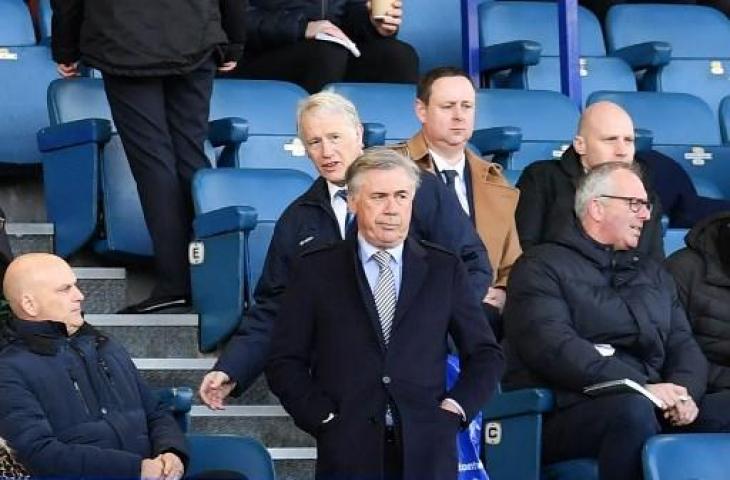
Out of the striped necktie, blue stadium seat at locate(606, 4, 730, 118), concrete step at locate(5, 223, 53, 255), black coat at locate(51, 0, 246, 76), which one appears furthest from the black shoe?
blue stadium seat at locate(606, 4, 730, 118)

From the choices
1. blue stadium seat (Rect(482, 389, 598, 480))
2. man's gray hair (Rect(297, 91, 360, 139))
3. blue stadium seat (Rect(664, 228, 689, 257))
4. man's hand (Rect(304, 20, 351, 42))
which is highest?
man's hand (Rect(304, 20, 351, 42))

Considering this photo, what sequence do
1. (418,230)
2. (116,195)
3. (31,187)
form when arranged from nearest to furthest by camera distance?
(418,230)
(116,195)
(31,187)

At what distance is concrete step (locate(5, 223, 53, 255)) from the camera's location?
658 centimetres

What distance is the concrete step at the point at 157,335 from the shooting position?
622 centimetres

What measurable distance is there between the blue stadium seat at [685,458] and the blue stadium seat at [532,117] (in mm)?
2176

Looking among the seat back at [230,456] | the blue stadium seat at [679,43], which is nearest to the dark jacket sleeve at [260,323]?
the seat back at [230,456]

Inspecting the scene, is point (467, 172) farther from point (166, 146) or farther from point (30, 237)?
point (30, 237)

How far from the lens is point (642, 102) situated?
7848mm

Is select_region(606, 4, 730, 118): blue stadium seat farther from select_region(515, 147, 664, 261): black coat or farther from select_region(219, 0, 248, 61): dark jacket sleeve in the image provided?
select_region(219, 0, 248, 61): dark jacket sleeve

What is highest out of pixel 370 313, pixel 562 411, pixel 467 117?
pixel 467 117

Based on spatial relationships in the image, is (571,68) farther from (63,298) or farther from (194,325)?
(63,298)

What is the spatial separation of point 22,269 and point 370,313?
879 mm

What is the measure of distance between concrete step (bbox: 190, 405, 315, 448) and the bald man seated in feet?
2.36

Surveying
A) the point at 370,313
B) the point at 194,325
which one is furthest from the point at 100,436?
the point at 194,325
